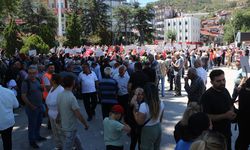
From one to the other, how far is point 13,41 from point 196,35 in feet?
470

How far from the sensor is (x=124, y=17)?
9875 cm

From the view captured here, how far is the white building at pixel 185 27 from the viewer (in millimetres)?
178375

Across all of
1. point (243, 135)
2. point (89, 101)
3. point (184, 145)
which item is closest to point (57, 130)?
point (243, 135)

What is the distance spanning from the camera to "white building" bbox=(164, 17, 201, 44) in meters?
178

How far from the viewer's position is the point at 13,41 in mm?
53875

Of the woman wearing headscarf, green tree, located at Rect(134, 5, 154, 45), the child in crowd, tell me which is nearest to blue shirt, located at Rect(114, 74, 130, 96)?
the child in crowd

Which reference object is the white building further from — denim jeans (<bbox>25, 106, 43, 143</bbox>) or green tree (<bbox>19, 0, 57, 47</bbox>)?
denim jeans (<bbox>25, 106, 43, 143</bbox>)

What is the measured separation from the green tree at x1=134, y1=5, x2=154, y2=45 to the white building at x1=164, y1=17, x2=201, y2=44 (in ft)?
275

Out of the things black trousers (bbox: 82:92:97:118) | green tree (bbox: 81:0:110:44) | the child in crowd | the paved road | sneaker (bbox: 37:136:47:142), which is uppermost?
green tree (bbox: 81:0:110:44)

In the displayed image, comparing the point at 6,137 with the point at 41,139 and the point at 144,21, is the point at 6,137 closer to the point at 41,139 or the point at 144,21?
the point at 41,139

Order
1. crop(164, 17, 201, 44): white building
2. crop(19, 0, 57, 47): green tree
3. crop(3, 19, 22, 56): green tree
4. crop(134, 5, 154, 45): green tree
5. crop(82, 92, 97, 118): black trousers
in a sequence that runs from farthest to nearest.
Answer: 1. crop(164, 17, 201, 44): white building
2. crop(134, 5, 154, 45): green tree
3. crop(19, 0, 57, 47): green tree
4. crop(3, 19, 22, 56): green tree
5. crop(82, 92, 97, 118): black trousers

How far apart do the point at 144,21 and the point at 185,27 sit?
296 feet

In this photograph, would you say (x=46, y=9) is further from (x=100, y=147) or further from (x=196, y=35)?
(x=196, y=35)

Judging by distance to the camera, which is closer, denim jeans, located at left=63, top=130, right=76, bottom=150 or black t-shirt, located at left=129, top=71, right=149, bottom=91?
denim jeans, located at left=63, top=130, right=76, bottom=150
